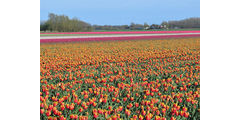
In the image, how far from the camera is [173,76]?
15.2 feet

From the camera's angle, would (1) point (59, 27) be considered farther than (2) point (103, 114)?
Yes
